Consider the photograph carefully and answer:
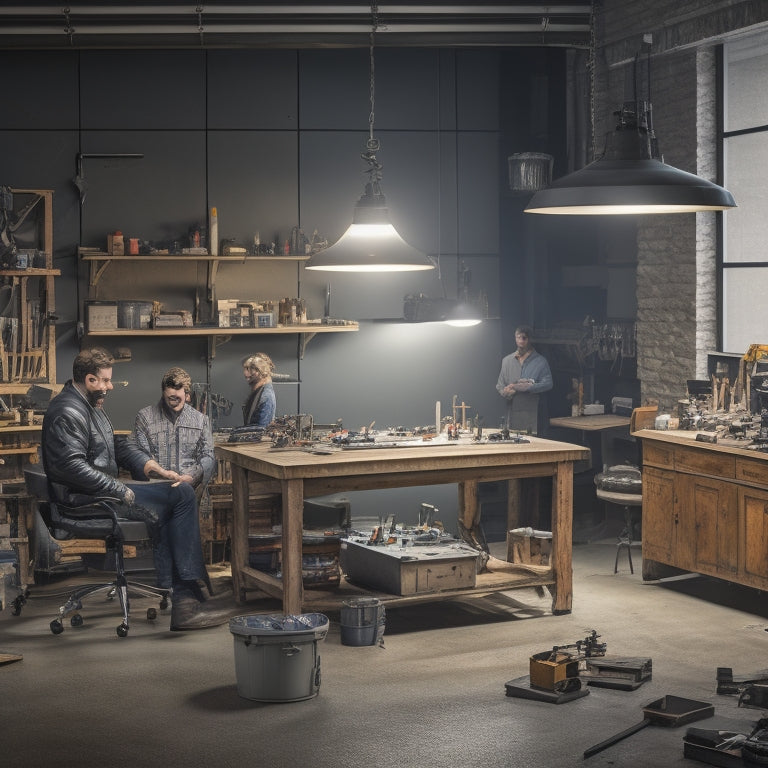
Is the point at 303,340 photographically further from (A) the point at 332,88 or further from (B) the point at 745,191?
(B) the point at 745,191

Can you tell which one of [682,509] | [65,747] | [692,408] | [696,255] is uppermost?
[696,255]

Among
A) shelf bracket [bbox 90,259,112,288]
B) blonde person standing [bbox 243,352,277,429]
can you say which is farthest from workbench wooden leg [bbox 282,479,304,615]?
shelf bracket [bbox 90,259,112,288]

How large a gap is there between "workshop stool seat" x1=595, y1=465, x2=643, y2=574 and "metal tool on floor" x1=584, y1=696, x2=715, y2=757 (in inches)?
119

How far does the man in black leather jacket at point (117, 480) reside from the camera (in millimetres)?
7055

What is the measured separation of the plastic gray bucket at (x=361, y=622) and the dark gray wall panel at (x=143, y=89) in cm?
459

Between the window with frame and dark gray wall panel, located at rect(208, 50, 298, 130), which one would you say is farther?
dark gray wall panel, located at rect(208, 50, 298, 130)

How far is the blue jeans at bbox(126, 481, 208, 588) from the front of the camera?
7.38m

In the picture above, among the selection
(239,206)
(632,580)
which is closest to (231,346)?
(239,206)

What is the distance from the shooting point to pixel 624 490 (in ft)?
29.3

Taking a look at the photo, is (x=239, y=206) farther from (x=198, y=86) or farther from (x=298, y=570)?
(x=298, y=570)

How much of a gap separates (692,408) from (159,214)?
430cm

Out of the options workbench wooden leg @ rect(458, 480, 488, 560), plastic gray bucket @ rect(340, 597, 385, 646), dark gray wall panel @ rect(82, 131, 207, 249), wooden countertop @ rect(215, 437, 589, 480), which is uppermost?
dark gray wall panel @ rect(82, 131, 207, 249)

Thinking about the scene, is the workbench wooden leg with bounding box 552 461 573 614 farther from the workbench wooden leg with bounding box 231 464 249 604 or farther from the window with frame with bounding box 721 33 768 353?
the window with frame with bounding box 721 33 768 353

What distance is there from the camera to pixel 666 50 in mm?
9016
